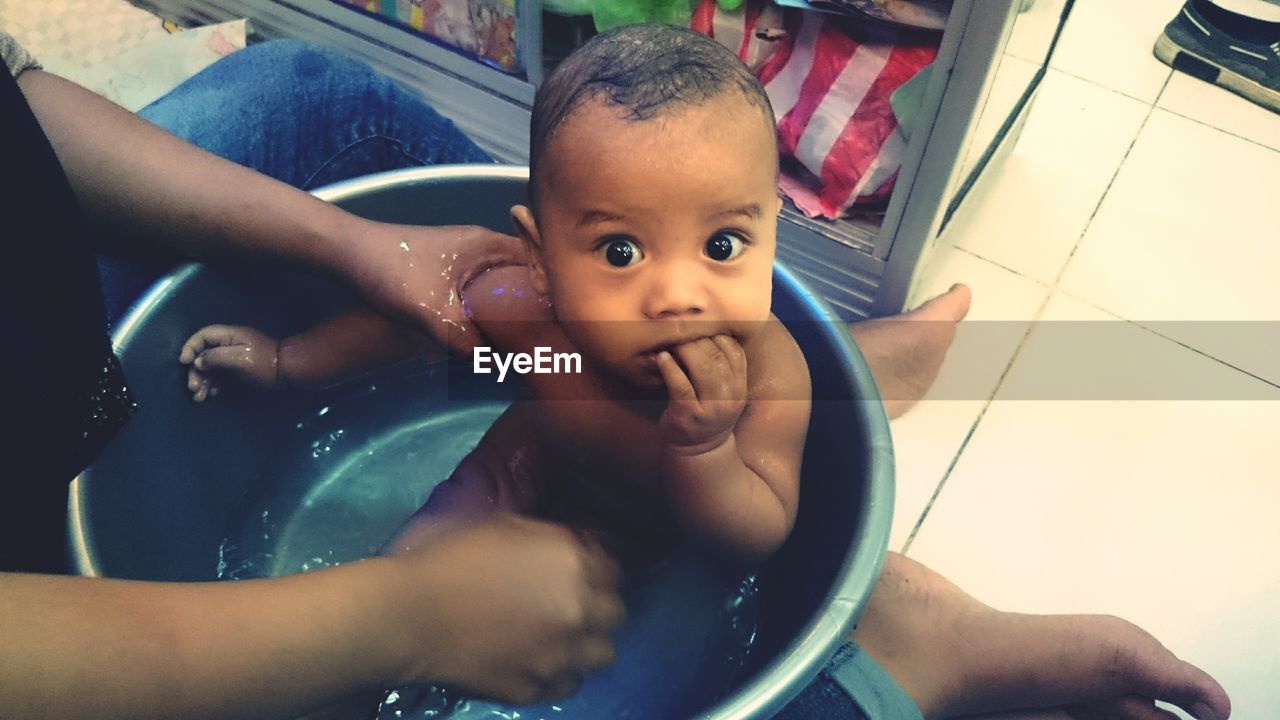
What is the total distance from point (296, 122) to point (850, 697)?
753mm

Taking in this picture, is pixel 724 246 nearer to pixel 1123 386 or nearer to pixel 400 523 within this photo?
pixel 400 523

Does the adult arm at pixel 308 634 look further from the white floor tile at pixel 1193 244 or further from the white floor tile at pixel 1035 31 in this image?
the white floor tile at pixel 1193 244

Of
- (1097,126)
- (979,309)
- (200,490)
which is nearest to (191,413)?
(200,490)

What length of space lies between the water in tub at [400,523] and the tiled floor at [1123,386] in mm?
292

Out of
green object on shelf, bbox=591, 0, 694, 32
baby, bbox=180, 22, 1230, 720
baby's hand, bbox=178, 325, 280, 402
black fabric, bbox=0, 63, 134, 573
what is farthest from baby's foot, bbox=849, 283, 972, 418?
black fabric, bbox=0, 63, 134, 573

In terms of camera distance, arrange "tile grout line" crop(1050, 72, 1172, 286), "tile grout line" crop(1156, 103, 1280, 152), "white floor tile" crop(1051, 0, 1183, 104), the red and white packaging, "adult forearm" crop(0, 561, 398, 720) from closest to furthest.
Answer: "adult forearm" crop(0, 561, 398, 720) < the red and white packaging < "tile grout line" crop(1050, 72, 1172, 286) < "tile grout line" crop(1156, 103, 1280, 152) < "white floor tile" crop(1051, 0, 1183, 104)

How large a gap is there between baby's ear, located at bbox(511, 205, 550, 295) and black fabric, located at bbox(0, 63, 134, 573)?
0.29m

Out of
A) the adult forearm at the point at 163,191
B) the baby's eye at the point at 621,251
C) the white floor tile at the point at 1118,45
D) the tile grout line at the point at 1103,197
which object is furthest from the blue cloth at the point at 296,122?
the white floor tile at the point at 1118,45

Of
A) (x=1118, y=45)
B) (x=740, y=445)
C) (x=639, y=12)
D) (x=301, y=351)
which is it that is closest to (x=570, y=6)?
(x=639, y=12)

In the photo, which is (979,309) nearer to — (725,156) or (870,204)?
(870,204)

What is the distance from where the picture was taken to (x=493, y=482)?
2.74 feet

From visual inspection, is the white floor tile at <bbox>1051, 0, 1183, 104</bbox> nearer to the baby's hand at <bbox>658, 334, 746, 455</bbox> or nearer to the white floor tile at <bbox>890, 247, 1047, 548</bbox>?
the white floor tile at <bbox>890, 247, 1047, 548</bbox>

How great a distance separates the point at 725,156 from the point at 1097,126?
1.19 metres

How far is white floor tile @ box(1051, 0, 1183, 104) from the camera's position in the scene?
62.8 inches
